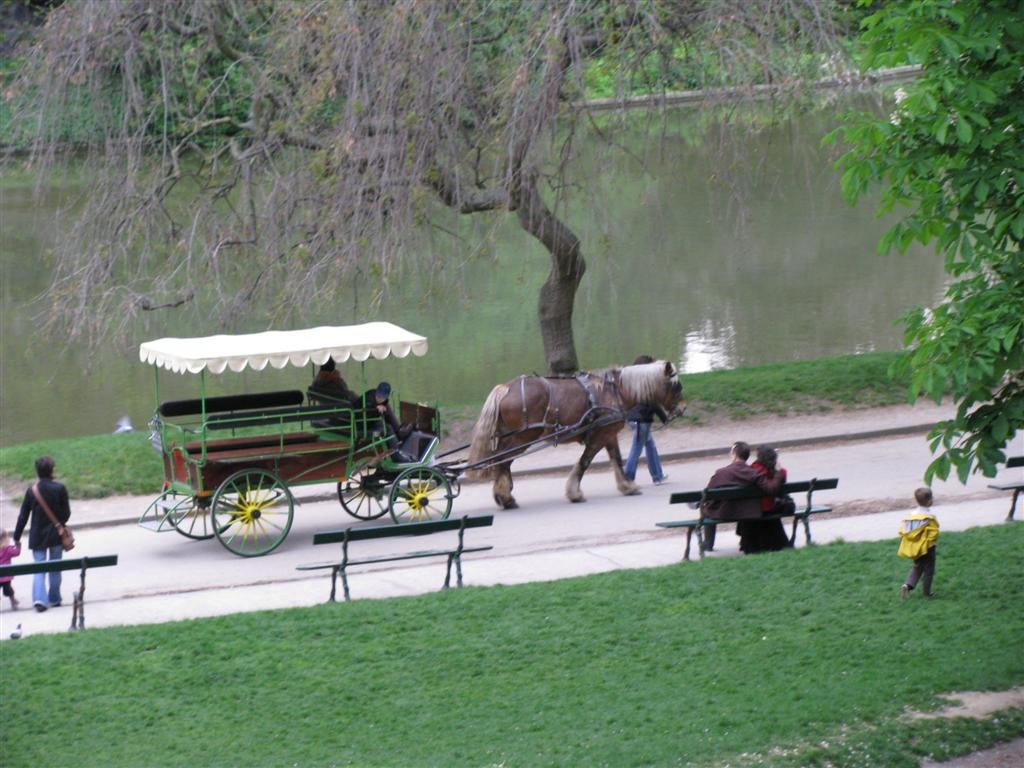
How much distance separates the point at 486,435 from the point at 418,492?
1.12 metres

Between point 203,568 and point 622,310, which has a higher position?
point 622,310

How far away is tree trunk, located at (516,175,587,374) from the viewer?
18406mm

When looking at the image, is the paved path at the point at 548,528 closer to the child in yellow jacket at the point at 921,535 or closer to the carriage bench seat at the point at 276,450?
the carriage bench seat at the point at 276,450

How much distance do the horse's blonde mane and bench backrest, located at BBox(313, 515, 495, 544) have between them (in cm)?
382

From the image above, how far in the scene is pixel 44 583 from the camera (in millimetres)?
12000

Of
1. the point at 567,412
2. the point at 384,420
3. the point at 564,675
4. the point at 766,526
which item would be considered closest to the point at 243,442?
the point at 384,420

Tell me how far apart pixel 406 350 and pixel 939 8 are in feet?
24.6

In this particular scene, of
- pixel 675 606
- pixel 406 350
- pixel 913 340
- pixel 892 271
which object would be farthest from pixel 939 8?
pixel 892 271

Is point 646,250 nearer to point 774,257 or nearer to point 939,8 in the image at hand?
point 774,257

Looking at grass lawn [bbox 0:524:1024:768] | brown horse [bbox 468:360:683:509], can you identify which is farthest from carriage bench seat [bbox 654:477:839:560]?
brown horse [bbox 468:360:683:509]

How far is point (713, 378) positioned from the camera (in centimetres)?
2084

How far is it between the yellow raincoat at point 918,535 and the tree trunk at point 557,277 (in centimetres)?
873

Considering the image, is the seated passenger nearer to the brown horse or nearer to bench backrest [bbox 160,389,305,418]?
bench backrest [bbox 160,389,305,418]

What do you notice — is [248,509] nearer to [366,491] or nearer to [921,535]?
[366,491]
